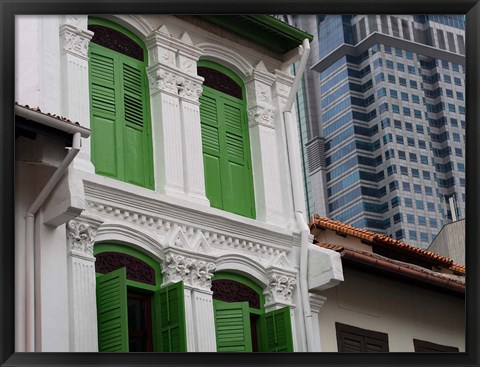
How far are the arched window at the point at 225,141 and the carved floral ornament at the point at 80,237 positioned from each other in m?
2.45

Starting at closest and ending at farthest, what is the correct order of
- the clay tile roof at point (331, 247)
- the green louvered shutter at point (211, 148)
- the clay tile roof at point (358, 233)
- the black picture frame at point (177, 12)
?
the black picture frame at point (177, 12) < the green louvered shutter at point (211, 148) < the clay tile roof at point (331, 247) < the clay tile roof at point (358, 233)

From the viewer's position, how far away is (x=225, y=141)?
16.9 m

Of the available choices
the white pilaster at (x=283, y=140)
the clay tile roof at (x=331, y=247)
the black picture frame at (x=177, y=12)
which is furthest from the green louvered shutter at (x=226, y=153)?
the black picture frame at (x=177, y=12)

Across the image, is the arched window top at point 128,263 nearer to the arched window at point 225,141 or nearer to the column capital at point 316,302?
the arched window at point 225,141

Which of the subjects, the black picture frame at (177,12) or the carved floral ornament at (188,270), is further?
the carved floral ornament at (188,270)

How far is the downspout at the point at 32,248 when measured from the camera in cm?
1268

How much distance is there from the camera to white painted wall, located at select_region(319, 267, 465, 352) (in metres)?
17.3

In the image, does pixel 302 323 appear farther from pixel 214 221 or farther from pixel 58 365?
pixel 58 365

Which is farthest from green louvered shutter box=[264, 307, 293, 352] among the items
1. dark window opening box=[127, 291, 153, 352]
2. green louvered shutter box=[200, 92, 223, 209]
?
dark window opening box=[127, 291, 153, 352]

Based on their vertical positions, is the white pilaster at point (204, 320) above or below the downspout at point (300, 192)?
below

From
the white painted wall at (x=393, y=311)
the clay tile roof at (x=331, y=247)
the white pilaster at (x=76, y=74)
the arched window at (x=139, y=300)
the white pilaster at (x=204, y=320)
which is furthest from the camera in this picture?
the white painted wall at (x=393, y=311)

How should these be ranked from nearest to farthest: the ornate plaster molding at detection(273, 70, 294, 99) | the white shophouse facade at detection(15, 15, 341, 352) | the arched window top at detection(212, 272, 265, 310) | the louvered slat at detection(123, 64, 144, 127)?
1. the white shophouse facade at detection(15, 15, 341, 352)
2. the louvered slat at detection(123, 64, 144, 127)
3. the arched window top at detection(212, 272, 265, 310)
4. the ornate plaster molding at detection(273, 70, 294, 99)

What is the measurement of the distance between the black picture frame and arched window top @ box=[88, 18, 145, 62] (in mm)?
2906

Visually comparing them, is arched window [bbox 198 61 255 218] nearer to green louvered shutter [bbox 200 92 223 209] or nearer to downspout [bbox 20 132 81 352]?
green louvered shutter [bbox 200 92 223 209]
